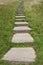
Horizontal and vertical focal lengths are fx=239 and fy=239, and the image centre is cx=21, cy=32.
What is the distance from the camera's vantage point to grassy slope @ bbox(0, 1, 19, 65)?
4.94 metres

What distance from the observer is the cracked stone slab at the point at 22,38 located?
535 cm

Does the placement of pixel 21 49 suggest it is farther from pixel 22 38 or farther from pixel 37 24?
pixel 37 24

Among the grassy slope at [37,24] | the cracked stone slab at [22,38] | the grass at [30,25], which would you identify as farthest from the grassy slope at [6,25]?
the grassy slope at [37,24]

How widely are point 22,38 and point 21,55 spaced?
125 cm

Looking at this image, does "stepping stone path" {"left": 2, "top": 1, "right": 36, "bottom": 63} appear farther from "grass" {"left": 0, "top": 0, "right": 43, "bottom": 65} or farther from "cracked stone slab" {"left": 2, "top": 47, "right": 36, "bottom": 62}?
"grass" {"left": 0, "top": 0, "right": 43, "bottom": 65}

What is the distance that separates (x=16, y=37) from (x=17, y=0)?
254 inches

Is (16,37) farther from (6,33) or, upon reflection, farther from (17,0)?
(17,0)

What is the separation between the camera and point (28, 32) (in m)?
6.29

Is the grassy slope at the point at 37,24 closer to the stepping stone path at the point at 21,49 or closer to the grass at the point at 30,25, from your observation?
the grass at the point at 30,25

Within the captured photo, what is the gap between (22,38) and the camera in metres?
5.61

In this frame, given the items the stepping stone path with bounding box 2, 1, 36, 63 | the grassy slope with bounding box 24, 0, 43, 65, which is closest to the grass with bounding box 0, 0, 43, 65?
the grassy slope with bounding box 24, 0, 43, 65

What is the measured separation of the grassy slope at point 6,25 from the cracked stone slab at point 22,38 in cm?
13

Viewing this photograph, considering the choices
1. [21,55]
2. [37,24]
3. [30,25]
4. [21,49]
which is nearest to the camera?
[21,55]

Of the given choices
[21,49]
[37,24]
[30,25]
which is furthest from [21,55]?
[37,24]
